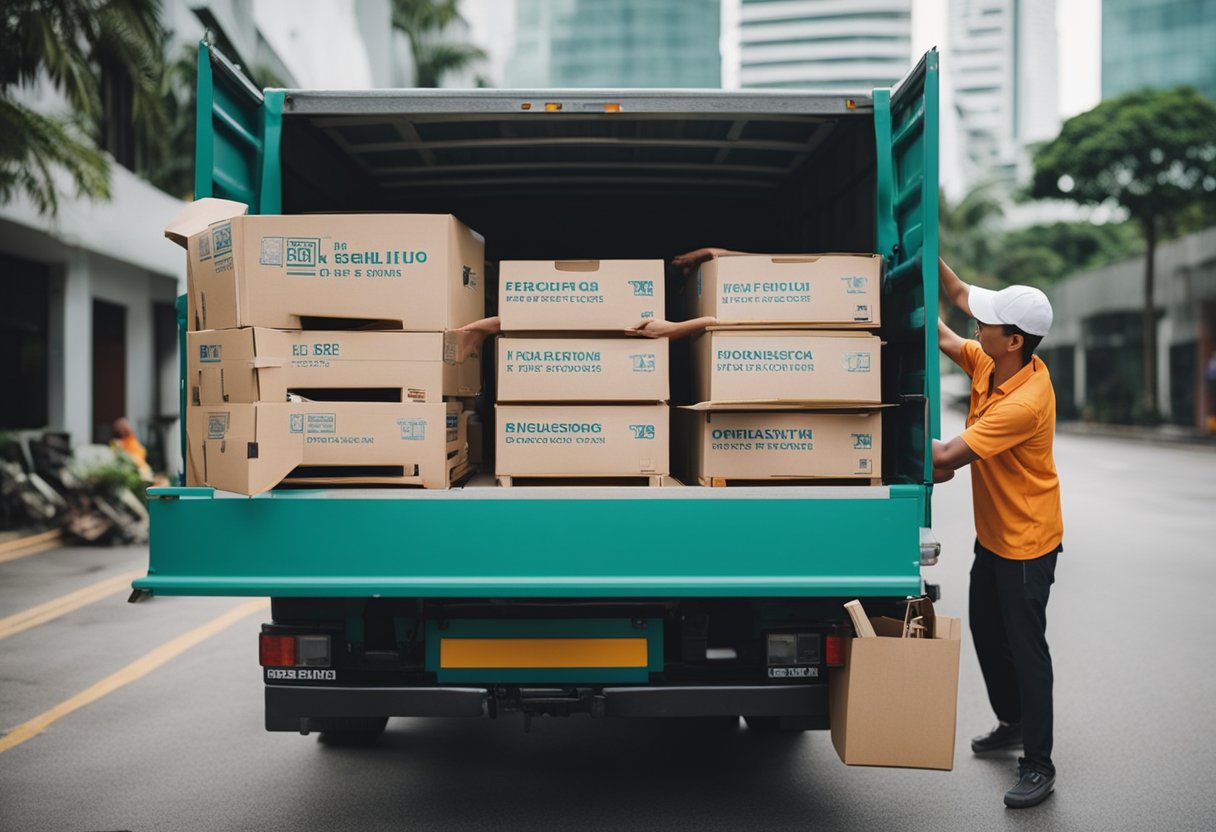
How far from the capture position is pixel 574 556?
3742 mm

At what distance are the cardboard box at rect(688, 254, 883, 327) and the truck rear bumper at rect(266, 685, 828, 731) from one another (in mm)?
1293

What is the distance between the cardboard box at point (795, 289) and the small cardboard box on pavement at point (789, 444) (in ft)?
1.12

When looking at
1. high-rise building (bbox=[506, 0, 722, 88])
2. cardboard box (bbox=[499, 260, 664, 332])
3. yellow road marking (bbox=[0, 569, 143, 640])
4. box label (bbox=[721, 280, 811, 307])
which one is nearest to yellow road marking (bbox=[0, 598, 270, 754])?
yellow road marking (bbox=[0, 569, 143, 640])

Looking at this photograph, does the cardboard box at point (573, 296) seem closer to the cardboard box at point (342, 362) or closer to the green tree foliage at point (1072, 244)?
the cardboard box at point (342, 362)

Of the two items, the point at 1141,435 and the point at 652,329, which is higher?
the point at 652,329

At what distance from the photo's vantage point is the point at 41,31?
10.9 m

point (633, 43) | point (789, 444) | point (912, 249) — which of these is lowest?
point (789, 444)

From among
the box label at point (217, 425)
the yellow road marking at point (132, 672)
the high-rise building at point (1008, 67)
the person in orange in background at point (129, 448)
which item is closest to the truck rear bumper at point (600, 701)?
the box label at point (217, 425)

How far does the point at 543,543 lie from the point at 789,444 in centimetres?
101

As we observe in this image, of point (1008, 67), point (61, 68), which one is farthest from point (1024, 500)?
point (1008, 67)

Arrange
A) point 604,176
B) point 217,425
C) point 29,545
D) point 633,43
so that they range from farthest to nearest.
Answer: point 633,43 → point 29,545 → point 604,176 → point 217,425

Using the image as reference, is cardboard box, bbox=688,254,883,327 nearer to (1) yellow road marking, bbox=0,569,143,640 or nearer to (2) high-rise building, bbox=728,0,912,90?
(1) yellow road marking, bbox=0,569,143,640

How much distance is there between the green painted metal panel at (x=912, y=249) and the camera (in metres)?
3.96

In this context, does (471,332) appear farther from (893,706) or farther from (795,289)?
(893,706)
